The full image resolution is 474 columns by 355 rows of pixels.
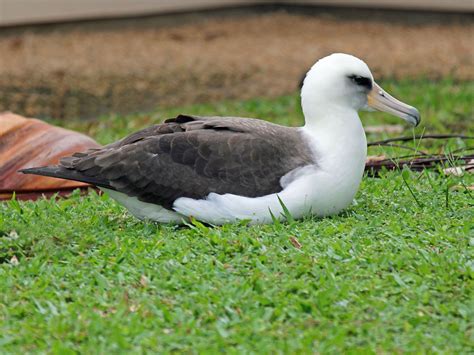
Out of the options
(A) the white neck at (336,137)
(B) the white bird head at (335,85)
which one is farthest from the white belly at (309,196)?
(B) the white bird head at (335,85)

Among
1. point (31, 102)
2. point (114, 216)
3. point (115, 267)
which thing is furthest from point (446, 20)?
point (115, 267)

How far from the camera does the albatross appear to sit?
595 centimetres

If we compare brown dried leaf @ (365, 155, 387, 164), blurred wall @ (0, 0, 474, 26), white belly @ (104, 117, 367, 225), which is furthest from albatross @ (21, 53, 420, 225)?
blurred wall @ (0, 0, 474, 26)

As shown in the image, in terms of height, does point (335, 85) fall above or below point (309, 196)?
above

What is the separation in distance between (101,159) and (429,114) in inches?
204

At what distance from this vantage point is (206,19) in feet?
50.4

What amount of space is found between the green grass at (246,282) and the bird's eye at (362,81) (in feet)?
2.44

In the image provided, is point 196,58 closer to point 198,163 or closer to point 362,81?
point 362,81

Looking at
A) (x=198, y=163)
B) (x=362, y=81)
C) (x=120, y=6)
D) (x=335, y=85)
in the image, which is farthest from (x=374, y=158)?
(x=120, y=6)

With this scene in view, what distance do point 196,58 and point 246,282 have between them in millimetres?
8901

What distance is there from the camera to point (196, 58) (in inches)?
541

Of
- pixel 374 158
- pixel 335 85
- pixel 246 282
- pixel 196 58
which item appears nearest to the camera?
pixel 246 282

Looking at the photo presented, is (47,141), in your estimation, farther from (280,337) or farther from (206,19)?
(206,19)

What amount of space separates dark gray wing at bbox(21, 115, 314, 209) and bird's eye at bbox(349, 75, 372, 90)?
50 centimetres
